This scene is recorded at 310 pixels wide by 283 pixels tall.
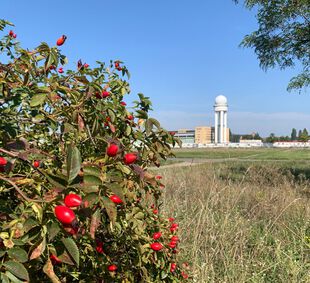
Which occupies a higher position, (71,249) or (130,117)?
(130,117)

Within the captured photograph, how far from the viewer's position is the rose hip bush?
86 cm

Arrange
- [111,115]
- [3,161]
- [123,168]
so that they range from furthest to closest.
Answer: [111,115]
[123,168]
[3,161]

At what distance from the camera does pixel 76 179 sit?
846 mm

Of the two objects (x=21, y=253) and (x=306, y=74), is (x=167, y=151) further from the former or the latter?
(x=306, y=74)

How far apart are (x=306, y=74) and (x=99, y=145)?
7392mm

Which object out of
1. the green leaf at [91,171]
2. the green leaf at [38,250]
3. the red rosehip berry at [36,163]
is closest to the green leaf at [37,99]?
the red rosehip berry at [36,163]

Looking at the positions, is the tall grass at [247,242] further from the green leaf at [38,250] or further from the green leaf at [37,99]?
the green leaf at [38,250]

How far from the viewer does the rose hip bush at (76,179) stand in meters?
0.86

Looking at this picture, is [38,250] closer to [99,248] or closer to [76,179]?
[76,179]

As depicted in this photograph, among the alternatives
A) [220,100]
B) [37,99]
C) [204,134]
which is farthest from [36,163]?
[204,134]

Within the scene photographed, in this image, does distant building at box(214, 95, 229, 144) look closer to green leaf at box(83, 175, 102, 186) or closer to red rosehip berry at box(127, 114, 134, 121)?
red rosehip berry at box(127, 114, 134, 121)

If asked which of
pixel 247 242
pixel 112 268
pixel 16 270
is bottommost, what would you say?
pixel 247 242

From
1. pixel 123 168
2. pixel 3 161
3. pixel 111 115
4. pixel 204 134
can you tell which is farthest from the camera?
pixel 204 134

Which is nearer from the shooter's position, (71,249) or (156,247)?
(71,249)
